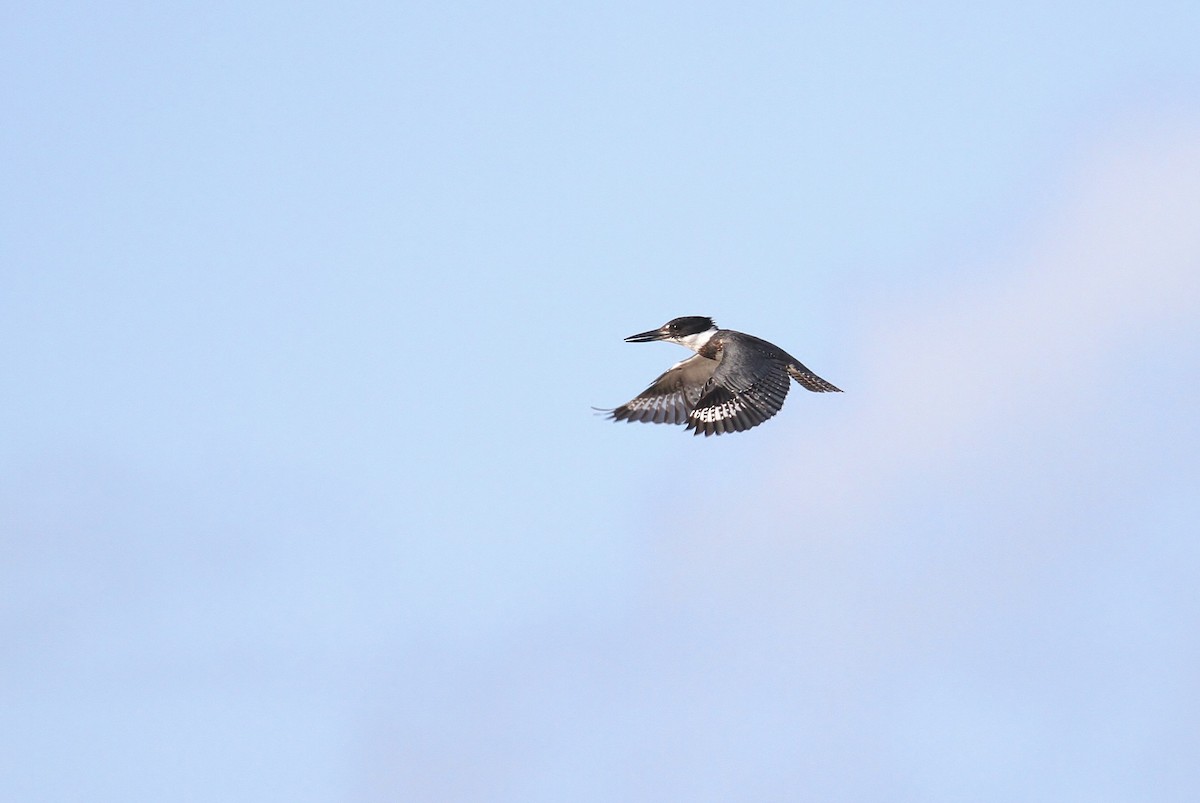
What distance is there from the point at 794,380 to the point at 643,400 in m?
3.32

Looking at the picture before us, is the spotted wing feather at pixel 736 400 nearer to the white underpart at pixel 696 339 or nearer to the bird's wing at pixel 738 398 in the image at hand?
the bird's wing at pixel 738 398

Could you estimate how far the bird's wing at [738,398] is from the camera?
24875 millimetres

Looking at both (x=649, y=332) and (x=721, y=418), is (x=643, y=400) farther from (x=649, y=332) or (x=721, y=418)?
(x=721, y=418)

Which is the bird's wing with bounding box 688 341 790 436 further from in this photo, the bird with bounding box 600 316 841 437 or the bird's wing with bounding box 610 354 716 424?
the bird's wing with bounding box 610 354 716 424

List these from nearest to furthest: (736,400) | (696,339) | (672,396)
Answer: (736,400)
(696,339)
(672,396)

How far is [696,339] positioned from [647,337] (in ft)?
3.65

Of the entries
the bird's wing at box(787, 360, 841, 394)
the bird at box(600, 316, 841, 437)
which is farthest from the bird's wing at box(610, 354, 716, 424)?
the bird's wing at box(787, 360, 841, 394)

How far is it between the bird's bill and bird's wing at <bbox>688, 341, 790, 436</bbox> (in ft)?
9.67

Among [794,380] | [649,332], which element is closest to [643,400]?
[649,332]

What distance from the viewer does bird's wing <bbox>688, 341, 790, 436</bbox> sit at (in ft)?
81.6

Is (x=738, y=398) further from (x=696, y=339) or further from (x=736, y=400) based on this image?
(x=696, y=339)

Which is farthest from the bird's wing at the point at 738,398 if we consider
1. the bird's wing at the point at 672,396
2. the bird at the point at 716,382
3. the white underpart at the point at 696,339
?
the bird's wing at the point at 672,396

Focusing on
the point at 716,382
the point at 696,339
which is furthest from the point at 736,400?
the point at 696,339

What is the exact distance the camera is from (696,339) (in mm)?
27859
